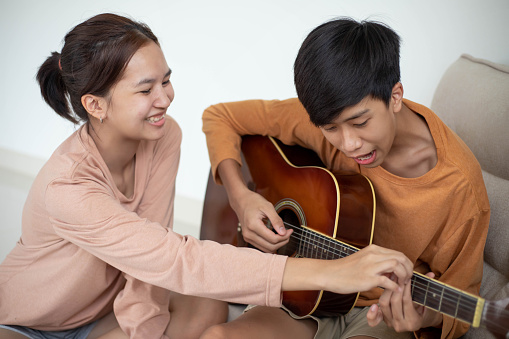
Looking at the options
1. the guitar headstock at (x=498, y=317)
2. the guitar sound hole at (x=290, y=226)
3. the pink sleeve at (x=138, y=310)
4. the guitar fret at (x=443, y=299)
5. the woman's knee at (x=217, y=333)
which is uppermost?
the guitar headstock at (x=498, y=317)

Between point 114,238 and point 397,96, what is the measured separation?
783 millimetres

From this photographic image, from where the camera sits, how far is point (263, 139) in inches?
75.2

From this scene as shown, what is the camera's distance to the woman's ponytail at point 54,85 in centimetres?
157

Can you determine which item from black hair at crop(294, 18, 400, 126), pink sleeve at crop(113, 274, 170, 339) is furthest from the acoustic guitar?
pink sleeve at crop(113, 274, 170, 339)

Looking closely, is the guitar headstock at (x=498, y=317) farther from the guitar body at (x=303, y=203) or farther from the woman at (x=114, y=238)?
the guitar body at (x=303, y=203)

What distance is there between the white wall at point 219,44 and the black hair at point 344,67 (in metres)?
0.87

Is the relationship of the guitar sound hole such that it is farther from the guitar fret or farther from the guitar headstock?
the guitar headstock

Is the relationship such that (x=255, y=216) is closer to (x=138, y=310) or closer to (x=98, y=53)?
(x=138, y=310)

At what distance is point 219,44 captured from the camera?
2.94 m

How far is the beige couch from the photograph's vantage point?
1.55 m

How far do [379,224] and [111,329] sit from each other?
82 centimetres

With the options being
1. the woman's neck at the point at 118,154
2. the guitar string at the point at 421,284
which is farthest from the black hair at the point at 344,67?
the woman's neck at the point at 118,154

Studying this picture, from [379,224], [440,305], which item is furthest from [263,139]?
[440,305]

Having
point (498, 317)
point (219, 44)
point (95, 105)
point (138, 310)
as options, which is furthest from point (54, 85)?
point (219, 44)
